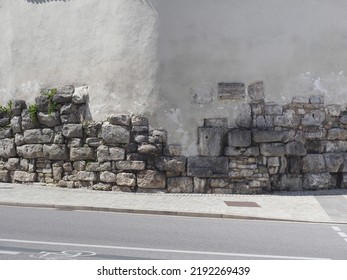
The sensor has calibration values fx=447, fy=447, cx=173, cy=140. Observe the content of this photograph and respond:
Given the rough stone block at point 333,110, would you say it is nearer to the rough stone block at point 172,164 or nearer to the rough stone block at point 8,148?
the rough stone block at point 172,164

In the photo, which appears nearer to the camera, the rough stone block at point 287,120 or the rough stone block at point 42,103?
the rough stone block at point 287,120

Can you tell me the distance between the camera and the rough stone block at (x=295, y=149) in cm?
1123

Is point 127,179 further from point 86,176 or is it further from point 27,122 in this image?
point 27,122

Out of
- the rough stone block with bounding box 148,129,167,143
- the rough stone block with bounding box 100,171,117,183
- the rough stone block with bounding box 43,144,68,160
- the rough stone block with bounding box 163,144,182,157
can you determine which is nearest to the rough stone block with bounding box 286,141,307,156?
the rough stone block with bounding box 163,144,182,157

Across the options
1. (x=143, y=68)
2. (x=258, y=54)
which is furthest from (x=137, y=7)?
(x=258, y=54)

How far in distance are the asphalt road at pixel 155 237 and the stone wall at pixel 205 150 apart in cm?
259

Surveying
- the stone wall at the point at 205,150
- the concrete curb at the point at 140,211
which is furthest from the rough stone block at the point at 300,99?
the concrete curb at the point at 140,211

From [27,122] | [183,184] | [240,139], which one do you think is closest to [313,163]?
[240,139]

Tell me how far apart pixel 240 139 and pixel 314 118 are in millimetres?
2141

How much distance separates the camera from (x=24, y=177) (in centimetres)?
1230

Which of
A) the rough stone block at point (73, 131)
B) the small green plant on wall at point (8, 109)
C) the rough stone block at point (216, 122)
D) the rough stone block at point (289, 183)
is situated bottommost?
the rough stone block at point (289, 183)

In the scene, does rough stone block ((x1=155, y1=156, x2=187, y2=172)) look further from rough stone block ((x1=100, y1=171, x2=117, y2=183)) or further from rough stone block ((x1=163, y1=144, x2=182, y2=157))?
rough stone block ((x1=100, y1=171, x2=117, y2=183))

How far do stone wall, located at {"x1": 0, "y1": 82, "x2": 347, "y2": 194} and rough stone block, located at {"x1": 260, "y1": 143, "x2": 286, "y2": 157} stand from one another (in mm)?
25

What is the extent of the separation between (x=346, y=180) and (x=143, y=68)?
600 cm
